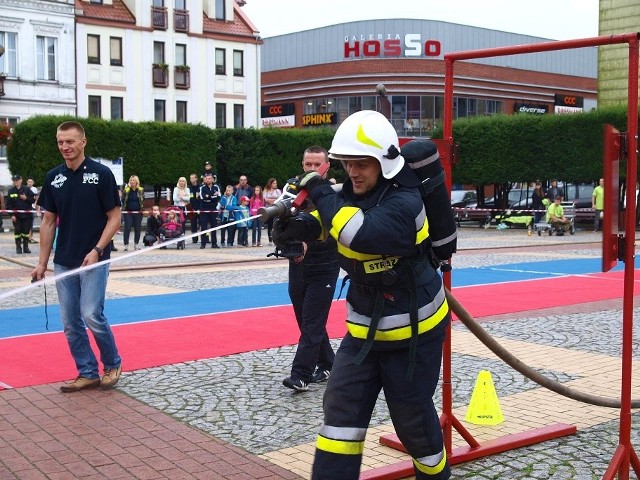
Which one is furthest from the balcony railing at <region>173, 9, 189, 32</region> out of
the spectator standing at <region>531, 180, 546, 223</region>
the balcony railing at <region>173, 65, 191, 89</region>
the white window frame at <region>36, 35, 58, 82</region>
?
the spectator standing at <region>531, 180, 546, 223</region>

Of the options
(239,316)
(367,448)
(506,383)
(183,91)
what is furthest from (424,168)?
(183,91)

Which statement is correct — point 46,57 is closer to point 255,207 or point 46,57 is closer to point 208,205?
point 208,205

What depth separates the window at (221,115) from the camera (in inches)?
2110

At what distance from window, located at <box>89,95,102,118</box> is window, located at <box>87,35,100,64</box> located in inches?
78.0

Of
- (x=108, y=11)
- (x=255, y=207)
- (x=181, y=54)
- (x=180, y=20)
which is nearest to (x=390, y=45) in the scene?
(x=181, y=54)

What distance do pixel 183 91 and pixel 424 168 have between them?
161 ft

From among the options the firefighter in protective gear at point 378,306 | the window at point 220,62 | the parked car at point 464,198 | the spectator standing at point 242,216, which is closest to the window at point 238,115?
the window at point 220,62

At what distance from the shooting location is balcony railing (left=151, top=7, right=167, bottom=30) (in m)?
50.2

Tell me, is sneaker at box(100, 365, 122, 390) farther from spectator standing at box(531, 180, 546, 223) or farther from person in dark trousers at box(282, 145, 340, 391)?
spectator standing at box(531, 180, 546, 223)

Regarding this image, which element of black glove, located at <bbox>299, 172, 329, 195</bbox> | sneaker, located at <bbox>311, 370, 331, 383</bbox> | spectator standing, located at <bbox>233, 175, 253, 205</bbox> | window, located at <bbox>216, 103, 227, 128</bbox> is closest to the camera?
black glove, located at <bbox>299, 172, 329, 195</bbox>

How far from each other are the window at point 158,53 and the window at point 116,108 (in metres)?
3.37

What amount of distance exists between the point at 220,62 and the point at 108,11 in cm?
757

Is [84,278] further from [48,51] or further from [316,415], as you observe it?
[48,51]

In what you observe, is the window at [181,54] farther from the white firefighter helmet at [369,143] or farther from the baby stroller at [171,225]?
the white firefighter helmet at [369,143]
